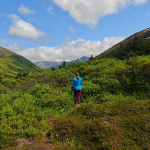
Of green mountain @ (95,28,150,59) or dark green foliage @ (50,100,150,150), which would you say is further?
green mountain @ (95,28,150,59)

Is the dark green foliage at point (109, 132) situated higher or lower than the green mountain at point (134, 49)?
lower

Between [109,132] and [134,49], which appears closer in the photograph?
[109,132]

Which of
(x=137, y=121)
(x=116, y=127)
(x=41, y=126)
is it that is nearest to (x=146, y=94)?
(x=137, y=121)

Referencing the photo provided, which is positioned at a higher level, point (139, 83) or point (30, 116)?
point (139, 83)

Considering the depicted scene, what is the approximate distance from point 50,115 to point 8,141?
2.91 m

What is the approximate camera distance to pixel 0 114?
6.36m

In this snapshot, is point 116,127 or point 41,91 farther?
point 41,91

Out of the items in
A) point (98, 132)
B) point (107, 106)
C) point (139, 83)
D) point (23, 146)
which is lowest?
point (23, 146)

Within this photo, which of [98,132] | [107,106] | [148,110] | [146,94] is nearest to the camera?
[98,132]

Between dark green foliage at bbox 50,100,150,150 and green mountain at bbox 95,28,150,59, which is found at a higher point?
green mountain at bbox 95,28,150,59

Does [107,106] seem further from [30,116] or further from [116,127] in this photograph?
[30,116]

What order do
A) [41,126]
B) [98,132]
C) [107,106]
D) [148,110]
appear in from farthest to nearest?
[107,106], [148,110], [41,126], [98,132]

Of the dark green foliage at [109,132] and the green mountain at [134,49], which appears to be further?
the green mountain at [134,49]

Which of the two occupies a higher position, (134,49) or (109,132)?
(134,49)
